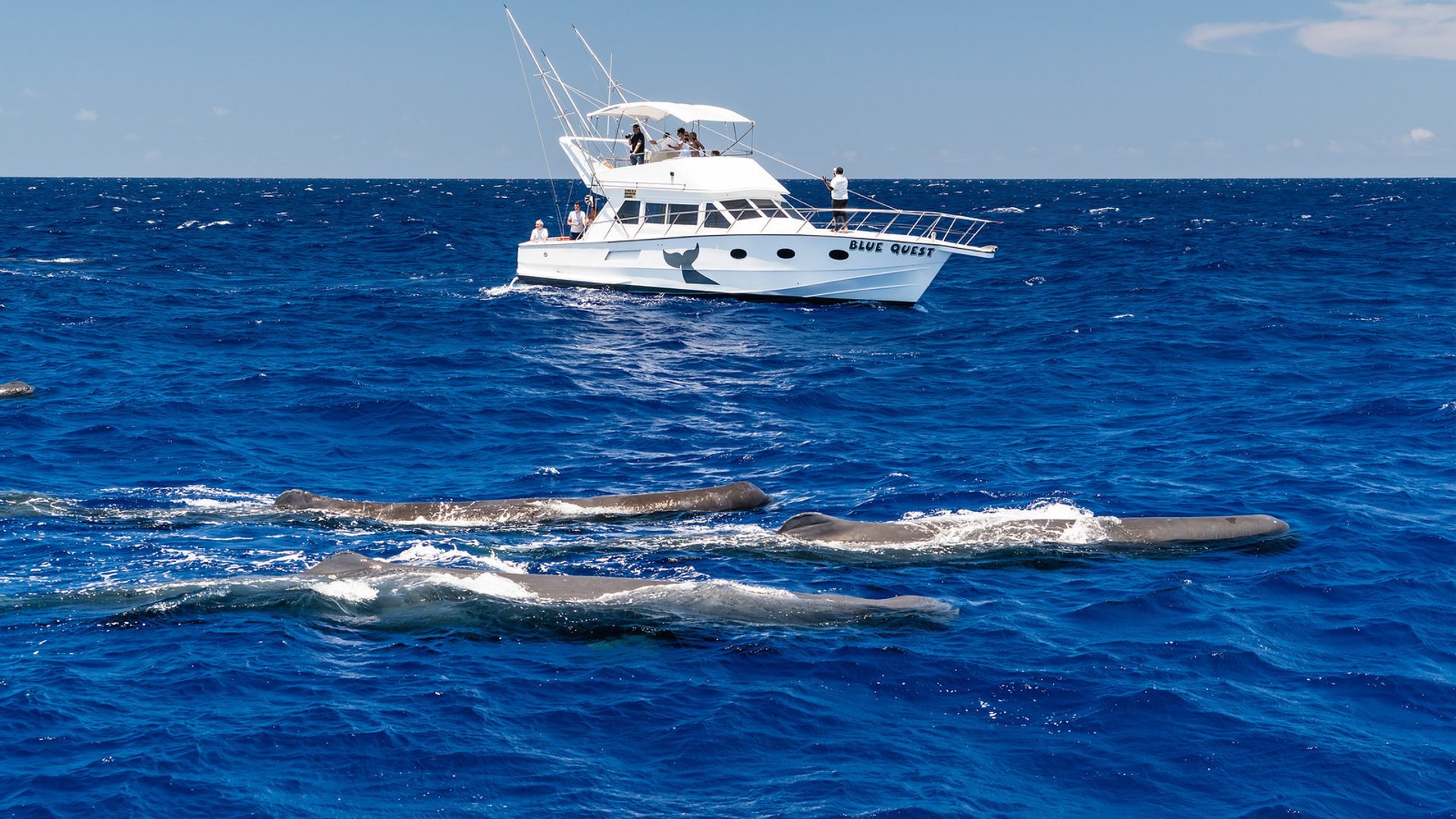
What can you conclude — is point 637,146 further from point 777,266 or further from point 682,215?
point 777,266

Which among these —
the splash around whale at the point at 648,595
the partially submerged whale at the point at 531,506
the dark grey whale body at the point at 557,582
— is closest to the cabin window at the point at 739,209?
the partially submerged whale at the point at 531,506

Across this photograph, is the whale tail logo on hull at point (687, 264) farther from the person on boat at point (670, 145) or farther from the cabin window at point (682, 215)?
the person on boat at point (670, 145)

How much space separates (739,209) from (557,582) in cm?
2491

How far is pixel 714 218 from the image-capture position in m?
36.8

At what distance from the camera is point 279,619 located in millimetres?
12406

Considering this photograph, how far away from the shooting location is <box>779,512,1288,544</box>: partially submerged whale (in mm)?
15039

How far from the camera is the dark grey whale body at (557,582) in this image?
1272cm

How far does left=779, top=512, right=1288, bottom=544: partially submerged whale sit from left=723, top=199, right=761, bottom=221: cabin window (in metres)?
22.2

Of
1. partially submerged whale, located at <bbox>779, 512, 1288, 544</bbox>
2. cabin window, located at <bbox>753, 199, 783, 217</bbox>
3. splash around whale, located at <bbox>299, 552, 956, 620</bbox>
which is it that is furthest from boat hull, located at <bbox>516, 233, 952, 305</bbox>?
splash around whale, located at <bbox>299, 552, 956, 620</bbox>

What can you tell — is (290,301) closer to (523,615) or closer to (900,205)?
(523,615)

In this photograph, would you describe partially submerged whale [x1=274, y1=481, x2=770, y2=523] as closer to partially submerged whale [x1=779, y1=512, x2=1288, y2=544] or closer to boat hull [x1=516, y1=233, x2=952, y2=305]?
partially submerged whale [x1=779, y1=512, x2=1288, y2=544]

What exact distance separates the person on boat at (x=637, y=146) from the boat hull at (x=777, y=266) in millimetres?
3136

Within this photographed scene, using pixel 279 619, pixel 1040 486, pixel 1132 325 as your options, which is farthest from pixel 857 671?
pixel 1132 325

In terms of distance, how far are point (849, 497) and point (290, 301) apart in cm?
2756
